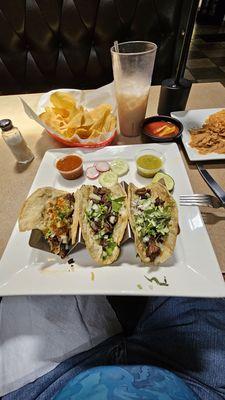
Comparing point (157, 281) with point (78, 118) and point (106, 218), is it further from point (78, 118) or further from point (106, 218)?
point (78, 118)

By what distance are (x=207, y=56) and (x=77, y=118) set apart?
5684 mm

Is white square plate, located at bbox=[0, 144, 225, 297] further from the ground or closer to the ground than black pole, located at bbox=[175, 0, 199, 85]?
closer to the ground

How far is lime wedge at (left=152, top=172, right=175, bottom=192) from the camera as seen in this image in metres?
1.42

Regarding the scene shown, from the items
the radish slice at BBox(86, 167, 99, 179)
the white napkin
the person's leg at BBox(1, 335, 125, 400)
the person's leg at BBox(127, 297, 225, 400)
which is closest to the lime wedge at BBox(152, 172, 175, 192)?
the radish slice at BBox(86, 167, 99, 179)

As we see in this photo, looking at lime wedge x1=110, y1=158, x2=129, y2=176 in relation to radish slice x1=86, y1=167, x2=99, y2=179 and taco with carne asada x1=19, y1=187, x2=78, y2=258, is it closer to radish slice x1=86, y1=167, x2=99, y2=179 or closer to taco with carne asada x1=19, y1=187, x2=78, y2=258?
radish slice x1=86, y1=167, x2=99, y2=179

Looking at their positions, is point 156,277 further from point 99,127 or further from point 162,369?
point 99,127

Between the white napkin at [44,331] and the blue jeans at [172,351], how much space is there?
0.05 m

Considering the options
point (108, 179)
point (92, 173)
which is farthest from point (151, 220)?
point (92, 173)

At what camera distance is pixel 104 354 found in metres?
1.36

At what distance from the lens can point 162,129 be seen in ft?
5.60

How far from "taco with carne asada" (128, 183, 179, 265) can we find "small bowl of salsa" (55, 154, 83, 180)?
14.3 inches

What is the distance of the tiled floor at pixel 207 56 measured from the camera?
205 inches

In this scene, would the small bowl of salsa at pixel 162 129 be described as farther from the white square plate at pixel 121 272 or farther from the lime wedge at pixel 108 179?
the white square plate at pixel 121 272

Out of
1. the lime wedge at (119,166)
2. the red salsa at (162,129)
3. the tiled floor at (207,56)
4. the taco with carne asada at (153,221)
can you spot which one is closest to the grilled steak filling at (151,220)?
the taco with carne asada at (153,221)
